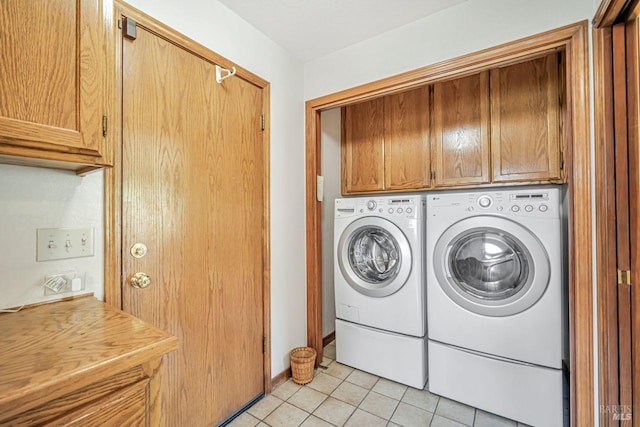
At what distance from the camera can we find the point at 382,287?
77.9 inches

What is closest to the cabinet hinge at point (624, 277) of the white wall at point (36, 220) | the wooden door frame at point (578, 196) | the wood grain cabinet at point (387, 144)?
the wooden door frame at point (578, 196)

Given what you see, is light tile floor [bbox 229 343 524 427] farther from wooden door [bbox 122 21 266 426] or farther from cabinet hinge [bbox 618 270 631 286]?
cabinet hinge [bbox 618 270 631 286]

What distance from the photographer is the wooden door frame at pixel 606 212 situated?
1170mm

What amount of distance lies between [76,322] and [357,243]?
5.47 feet

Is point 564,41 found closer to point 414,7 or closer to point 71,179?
point 414,7

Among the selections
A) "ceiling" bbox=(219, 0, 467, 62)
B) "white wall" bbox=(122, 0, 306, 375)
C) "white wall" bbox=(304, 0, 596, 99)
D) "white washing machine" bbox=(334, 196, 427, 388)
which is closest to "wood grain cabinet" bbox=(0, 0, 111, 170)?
"white wall" bbox=(122, 0, 306, 375)

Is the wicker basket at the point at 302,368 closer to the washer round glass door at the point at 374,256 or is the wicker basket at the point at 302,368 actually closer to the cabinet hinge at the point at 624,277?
the washer round glass door at the point at 374,256

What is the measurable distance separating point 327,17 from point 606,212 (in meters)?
1.76

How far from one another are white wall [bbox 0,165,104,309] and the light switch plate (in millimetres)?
15

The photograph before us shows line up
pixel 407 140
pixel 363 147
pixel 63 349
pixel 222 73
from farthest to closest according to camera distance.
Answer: pixel 363 147
pixel 407 140
pixel 222 73
pixel 63 349

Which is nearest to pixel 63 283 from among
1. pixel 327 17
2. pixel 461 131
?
pixel 327 17

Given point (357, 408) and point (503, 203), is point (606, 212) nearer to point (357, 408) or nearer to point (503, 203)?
point (503, 203)

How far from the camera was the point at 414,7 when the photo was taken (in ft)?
5.30

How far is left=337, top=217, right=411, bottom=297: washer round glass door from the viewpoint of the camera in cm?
192
